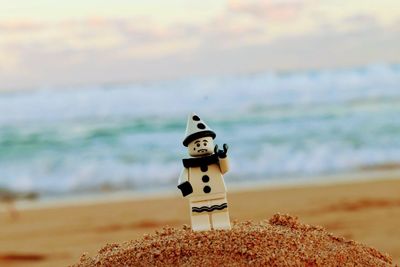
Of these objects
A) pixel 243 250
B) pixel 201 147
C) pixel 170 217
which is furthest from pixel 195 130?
pixel 170 217

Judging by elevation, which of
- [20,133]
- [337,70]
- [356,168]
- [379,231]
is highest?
[337,70]

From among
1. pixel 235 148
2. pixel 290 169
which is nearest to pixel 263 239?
pixel 290 169

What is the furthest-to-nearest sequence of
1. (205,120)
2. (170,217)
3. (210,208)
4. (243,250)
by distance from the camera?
1. (205,120)
2. (170,217)
3. (210,208)
4. (243,250)

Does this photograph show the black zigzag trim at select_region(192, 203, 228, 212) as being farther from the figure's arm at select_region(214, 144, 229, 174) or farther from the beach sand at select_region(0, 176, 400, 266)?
the beach sand at select_region(0, 176, 400, 266)

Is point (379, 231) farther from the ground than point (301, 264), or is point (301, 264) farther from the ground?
point (379, 231)

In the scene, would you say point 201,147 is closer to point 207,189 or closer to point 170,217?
point 207,189

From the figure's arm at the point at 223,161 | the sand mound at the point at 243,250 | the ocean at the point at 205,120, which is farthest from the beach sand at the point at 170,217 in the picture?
the figure's arm at the point at 223,161

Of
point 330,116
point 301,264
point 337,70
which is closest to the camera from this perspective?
point 301,264

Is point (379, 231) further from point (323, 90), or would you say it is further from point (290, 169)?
point (323, 90)
